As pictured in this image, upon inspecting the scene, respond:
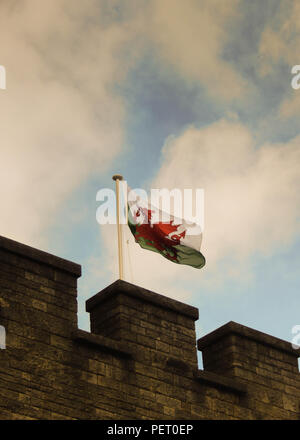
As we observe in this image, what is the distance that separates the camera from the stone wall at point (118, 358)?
1352 centimetres

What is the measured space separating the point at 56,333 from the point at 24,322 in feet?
1.78

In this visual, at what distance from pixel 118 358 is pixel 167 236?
3.72 m

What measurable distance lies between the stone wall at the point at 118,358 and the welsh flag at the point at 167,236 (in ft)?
5.78

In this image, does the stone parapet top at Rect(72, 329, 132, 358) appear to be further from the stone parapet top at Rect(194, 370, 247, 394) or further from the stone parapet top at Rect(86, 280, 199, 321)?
the stone parapet top at Rect(194, 370, 247, 394)

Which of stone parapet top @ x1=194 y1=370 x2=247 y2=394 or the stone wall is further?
stone parapet top @ x1=194 y1=370 x2=247 y2=394

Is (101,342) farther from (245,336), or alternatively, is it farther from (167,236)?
(167,236)

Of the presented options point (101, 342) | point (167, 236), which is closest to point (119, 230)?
point (167, 236)

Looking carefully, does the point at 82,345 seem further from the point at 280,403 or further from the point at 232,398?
the point at 280,403

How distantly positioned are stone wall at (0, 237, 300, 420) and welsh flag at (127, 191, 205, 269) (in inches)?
69.3

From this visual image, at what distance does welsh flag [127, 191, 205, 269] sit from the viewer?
17.7 meters

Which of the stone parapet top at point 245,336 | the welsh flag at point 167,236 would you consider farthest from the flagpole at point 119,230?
the stone parapet top at point 245,336

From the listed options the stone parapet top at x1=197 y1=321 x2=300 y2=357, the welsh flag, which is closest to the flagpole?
the welsh flag

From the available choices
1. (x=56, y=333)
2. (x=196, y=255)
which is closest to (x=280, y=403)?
(x=196, y=255)

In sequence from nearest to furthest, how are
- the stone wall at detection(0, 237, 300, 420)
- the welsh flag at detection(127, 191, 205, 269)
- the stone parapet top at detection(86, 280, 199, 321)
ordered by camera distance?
the stone wall at detection(0, 237, 300, 420) → the stone parapet top at detection(86, 280, 199, 321) → the welsh flag at detection(127, 191, 205, 269)
